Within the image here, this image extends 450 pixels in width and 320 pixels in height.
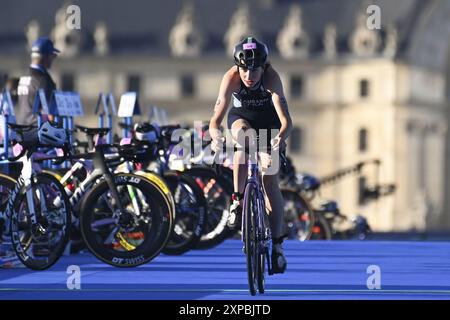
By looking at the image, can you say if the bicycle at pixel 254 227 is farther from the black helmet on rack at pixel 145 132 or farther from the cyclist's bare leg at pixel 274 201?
the black helmet on rack at pixel 145 132

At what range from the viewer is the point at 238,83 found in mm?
10750

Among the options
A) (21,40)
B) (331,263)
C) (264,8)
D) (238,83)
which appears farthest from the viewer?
(264,8)

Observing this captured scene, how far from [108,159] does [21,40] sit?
91738 mm

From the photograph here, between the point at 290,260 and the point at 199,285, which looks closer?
the point at 199,285

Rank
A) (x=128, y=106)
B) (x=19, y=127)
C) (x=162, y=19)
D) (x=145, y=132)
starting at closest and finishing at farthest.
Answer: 1. (x=19, y=127)
2. (x=145, y=132)
3. (x=128, y=106)
4. (x=162, y=19)

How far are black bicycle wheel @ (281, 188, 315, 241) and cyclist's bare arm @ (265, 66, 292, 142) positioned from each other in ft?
18.6

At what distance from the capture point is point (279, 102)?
10625mm

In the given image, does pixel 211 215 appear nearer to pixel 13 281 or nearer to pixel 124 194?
pixel 124 194

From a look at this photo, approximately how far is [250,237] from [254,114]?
0.91 metres

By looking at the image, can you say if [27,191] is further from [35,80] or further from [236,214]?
[35,80]

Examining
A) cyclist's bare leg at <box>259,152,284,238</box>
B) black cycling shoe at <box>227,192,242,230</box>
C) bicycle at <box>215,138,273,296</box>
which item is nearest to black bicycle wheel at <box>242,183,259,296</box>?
bicycle at <box>215,138,273,296</box>

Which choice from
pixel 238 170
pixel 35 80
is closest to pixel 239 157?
pixel 238 170

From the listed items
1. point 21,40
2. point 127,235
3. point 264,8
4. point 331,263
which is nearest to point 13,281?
point 127,235

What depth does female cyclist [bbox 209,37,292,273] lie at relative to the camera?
10586 mm
